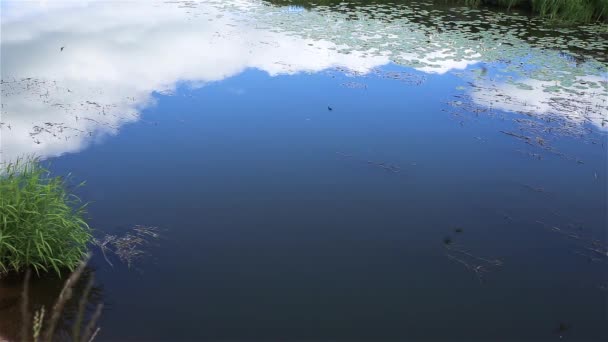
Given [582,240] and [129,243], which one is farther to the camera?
[582,240]

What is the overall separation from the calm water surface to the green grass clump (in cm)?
16

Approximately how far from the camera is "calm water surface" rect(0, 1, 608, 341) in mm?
3014

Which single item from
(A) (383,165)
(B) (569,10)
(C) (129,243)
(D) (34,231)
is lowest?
(C) (129,243)

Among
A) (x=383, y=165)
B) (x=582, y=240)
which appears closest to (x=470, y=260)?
(x=582, y=240)

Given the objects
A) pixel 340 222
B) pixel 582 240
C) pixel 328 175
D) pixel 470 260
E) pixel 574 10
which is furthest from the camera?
pixel 574 10

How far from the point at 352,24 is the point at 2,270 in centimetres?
880

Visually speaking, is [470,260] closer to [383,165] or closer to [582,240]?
[582,240]

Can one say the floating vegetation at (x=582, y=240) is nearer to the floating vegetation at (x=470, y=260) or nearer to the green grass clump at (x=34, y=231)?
the floating vegetation at (x=470, y=260)

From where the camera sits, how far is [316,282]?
3.23 m

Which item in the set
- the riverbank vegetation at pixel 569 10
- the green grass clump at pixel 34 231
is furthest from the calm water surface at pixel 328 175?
the riverbank vegetation at pixel 569 10

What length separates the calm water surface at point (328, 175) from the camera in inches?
119

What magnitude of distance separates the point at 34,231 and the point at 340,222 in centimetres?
218

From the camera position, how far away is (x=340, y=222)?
3871 mm

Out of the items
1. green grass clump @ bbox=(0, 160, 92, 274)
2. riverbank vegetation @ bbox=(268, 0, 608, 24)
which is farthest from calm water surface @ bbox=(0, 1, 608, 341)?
riverbank vegetation @ bbox=(268, 0, 608, 24)
